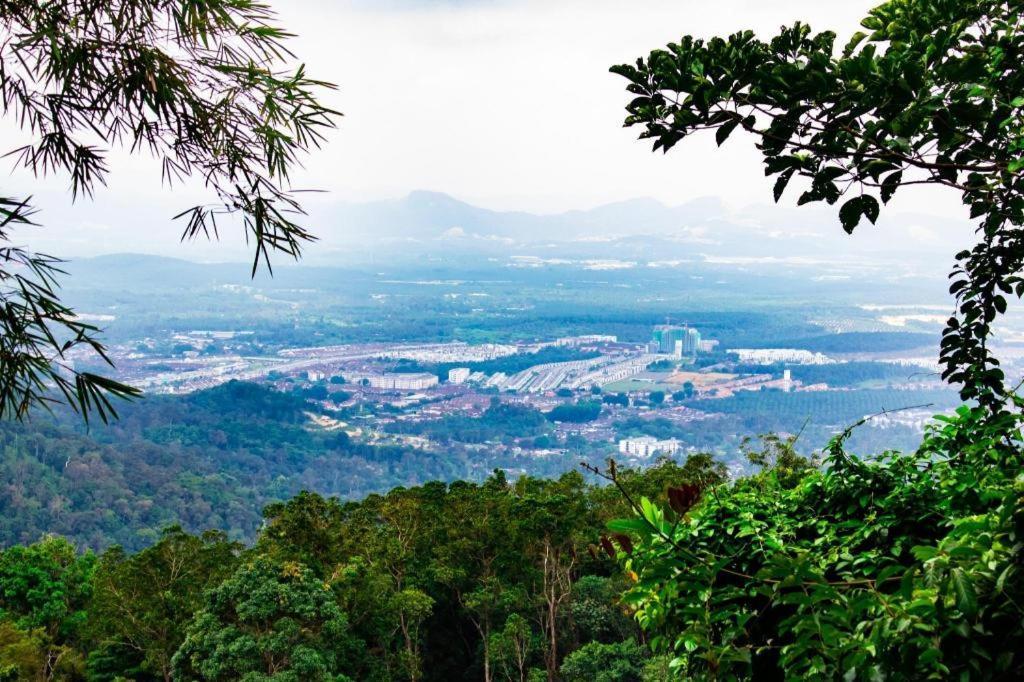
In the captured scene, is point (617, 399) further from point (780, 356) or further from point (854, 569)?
point (854, 569)

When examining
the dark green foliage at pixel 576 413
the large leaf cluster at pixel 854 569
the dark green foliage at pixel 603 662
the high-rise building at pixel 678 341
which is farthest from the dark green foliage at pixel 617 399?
the large leaf cluster at pixel 854 569

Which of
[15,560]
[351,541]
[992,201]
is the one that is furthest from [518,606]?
[992,201]

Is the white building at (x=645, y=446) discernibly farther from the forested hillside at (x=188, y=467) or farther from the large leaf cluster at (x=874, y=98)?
the large leaf cluster at (x=874, y=98)

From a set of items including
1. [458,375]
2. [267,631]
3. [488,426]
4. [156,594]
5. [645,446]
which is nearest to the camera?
[267,631]

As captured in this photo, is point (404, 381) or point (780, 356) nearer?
point (404, 381)

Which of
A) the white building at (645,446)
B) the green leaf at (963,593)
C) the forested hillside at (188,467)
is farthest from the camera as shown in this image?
the white building at (645,446)

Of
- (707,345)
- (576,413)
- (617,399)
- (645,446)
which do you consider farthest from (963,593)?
(707,345)
